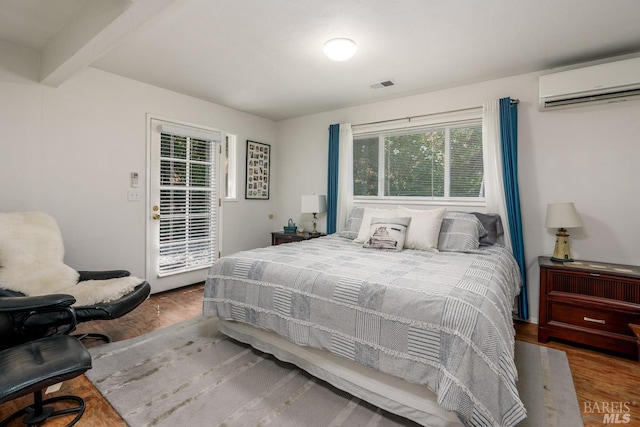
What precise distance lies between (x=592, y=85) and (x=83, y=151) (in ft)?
15.1

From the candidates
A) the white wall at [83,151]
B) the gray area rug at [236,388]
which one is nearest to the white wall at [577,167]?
the gray area rug at [236,388]

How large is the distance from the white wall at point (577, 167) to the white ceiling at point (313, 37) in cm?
23

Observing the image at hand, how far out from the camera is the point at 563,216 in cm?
261

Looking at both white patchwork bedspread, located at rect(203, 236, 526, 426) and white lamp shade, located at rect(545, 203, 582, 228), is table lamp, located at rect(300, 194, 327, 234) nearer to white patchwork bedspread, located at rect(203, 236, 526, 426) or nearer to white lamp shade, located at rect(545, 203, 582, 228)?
white patchwork bedspread, located at rect(203, 236, 526, 426)

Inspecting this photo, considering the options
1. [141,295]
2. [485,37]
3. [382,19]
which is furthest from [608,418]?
[141,295]

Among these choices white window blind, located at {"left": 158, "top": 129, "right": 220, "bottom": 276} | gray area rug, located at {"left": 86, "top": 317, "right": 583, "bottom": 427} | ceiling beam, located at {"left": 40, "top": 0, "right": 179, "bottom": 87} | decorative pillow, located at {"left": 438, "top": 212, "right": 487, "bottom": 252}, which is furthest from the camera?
white window blind, located at {"left": 158, "top": 129, "right": 220, "bottom": 276}

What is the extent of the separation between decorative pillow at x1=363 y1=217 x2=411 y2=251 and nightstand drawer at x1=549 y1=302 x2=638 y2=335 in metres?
1.33

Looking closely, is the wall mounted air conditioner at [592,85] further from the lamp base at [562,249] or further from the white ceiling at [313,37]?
the lamp base at [562,249]

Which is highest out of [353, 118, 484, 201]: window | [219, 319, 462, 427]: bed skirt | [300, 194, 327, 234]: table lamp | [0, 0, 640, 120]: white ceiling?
Result: [0, 0, 640, 120]: white ceiling

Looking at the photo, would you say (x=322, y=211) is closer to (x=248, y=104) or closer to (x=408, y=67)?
(x=248, y=104)

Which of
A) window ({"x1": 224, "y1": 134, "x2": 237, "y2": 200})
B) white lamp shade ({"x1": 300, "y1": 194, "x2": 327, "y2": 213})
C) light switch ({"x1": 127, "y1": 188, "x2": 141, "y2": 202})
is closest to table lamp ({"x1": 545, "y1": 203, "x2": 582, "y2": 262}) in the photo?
white lamp shade ({"x1": 300, "y1": 194, "x2": 327, "y2": 213})

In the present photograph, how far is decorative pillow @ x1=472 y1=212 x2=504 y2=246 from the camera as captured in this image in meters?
2.95

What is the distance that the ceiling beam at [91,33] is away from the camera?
68.5 inches

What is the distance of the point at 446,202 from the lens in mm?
3461
